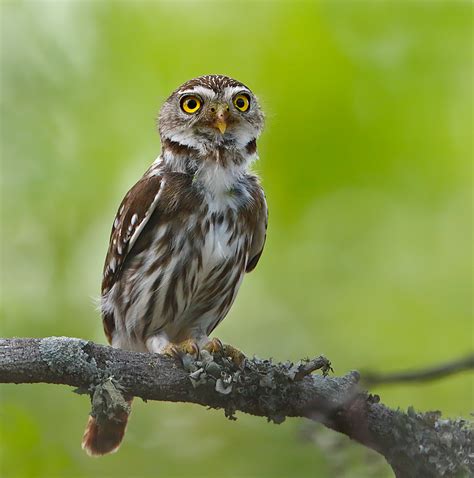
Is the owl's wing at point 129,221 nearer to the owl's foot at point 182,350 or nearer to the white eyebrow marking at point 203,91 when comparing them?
the white eyebrow marking at point 203,91

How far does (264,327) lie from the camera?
7762 millimetres

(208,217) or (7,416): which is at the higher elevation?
(208,217)

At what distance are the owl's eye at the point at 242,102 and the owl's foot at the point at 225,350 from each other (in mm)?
1437

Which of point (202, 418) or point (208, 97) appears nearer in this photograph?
point (208, 97)

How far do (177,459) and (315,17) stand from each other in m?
3.57

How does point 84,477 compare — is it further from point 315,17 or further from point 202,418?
point 315,17

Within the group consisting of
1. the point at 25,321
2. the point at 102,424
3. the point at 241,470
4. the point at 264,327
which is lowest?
the point at 102,424

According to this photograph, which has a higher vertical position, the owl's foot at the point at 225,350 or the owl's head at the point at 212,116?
the owl's head at the point at 212,116

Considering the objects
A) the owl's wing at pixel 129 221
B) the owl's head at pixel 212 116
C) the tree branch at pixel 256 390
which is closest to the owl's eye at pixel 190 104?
the owl's head at pixel 212 116

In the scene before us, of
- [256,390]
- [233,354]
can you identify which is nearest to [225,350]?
[233,354]

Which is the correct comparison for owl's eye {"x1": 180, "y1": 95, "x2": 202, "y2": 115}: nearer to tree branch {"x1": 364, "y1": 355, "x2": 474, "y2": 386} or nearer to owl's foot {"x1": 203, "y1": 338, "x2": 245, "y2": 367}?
owl's foot {"x1": 203, "y1": 338, "x2": 245, "y2": 367}

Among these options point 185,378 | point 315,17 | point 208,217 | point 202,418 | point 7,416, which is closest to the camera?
point 185,378

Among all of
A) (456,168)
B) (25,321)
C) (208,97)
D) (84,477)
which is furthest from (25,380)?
(456,168)

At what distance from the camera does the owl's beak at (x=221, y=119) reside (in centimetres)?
500
